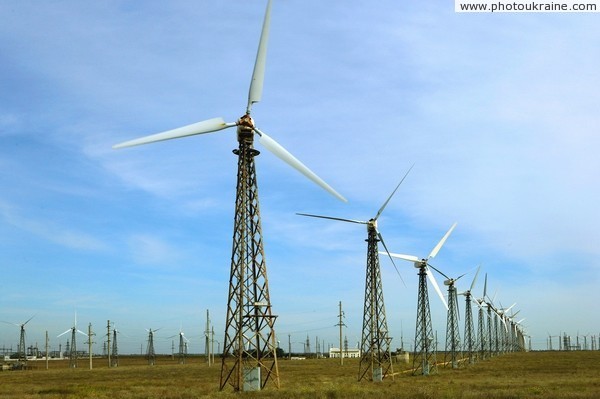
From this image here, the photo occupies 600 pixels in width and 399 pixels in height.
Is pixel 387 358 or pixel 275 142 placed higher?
pixel 275 142

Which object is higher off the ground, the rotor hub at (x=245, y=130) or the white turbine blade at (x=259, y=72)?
the white turbine blade at (x=259, y=72)

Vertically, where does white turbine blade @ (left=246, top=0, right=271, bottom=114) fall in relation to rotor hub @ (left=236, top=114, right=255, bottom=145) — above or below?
above

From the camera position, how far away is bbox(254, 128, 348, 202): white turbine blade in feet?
129

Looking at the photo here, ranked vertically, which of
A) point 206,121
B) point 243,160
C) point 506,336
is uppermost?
point 206,121

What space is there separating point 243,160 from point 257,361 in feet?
40.2

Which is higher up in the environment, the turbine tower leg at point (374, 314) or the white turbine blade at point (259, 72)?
the white turbine blade at point (259, 72)

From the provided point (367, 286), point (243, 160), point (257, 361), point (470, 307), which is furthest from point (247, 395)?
point (470, 307)

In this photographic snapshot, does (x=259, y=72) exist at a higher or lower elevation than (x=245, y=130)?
higher

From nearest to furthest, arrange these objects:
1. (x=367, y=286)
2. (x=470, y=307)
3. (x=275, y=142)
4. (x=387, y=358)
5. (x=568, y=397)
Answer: (x=568, y=397) < (x=275, y=142) < (x=367, y=286) < (x=387, y=358) < (x=470, y=307)

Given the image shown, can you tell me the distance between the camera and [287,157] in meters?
39.7

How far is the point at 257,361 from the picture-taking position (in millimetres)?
37156

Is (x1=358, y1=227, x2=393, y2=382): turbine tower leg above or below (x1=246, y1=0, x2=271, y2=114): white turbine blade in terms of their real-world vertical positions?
below

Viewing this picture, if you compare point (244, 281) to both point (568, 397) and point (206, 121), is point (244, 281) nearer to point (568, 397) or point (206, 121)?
point (206, 121)

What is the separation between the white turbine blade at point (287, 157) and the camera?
39.5 m
